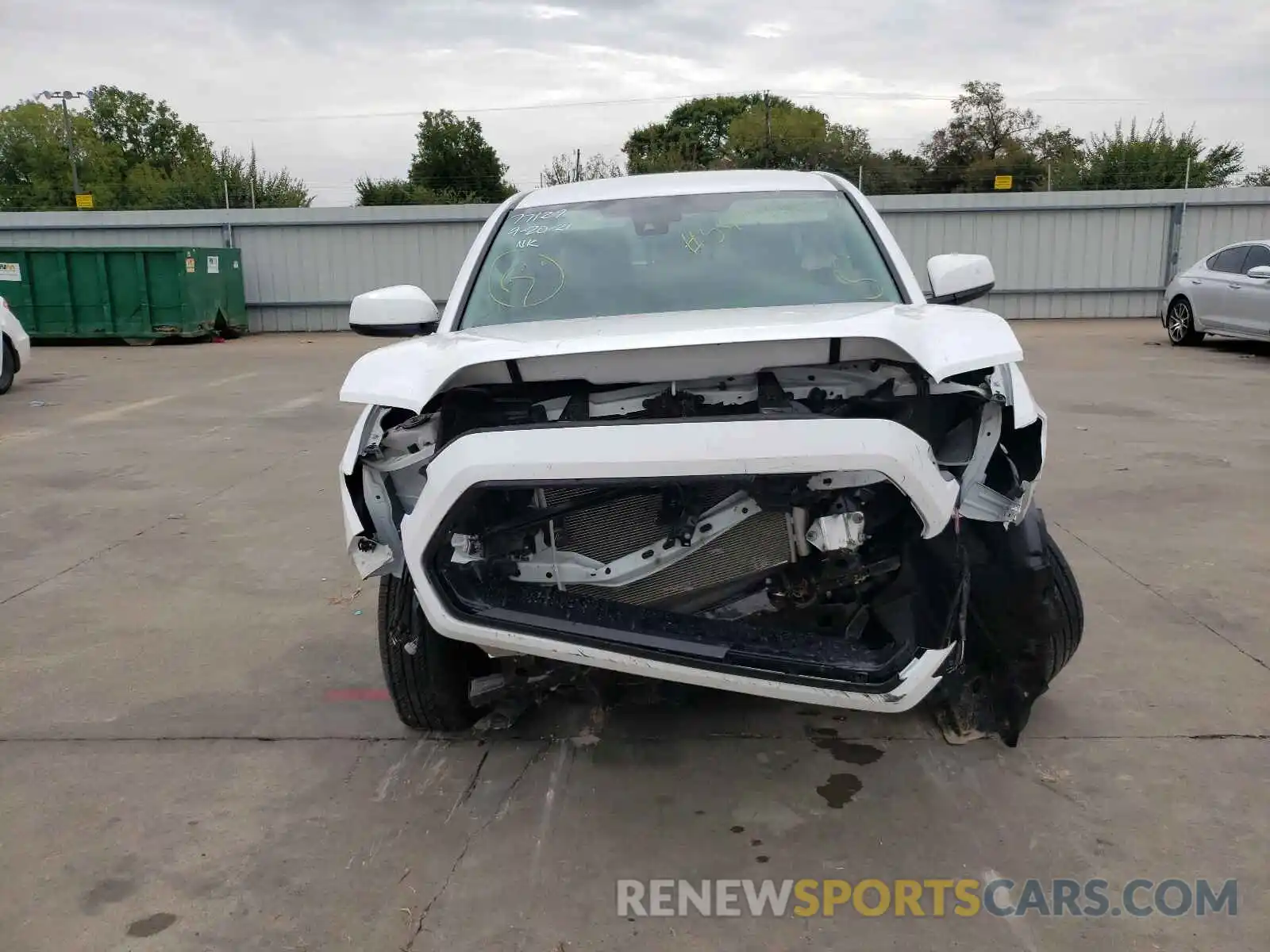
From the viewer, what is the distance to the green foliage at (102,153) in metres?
54.3

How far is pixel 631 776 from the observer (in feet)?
10.1

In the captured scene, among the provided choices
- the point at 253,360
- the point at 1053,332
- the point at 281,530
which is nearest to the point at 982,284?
the point at 281,530

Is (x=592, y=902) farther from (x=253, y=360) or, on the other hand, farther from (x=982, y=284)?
(x=253, y=360)

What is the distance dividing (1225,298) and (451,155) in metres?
43.0

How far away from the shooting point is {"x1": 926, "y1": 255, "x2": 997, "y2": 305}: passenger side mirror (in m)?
3.51

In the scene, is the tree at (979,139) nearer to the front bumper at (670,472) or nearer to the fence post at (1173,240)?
the fence post at (1173,240)

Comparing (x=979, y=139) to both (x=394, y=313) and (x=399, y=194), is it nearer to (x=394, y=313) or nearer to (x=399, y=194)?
(x=399, y=194)

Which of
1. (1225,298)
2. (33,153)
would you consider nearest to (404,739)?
(1225,298)

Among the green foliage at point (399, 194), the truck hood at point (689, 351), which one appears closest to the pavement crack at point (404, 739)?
the truck hood at point (689, 351)

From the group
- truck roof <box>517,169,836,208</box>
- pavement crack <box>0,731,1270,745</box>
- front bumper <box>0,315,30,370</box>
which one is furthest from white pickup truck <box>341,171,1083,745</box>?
front bumper <box>0,315,30,370</box>

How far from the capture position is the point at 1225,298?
1298cm

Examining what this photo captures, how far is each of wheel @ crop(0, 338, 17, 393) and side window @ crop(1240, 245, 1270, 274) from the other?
1473 cm

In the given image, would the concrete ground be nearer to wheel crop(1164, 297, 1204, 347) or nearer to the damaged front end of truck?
the damaged front end of truck

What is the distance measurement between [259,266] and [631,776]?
63.4 feet
